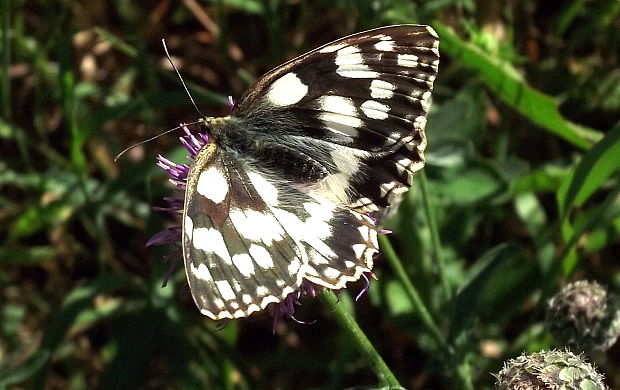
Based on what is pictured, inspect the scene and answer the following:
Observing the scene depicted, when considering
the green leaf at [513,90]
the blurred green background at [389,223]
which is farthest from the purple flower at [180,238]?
the green leaf at [513,90]

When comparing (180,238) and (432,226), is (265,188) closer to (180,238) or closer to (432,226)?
(180,238)

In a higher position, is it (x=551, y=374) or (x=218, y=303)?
(x=218, y=303)

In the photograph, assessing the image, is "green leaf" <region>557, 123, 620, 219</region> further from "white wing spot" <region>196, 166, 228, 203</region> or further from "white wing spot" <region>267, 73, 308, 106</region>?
"white wing spot" <region>196, 166, 228, 203</region>

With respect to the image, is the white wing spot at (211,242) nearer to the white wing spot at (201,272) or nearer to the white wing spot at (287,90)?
the white wing spot at (201,272)

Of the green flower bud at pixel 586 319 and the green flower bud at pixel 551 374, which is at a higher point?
the green flower bud at pixel 551 374

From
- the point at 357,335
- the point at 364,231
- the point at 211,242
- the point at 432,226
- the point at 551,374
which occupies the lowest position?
the point at 551,374

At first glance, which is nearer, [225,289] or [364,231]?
[225,289]

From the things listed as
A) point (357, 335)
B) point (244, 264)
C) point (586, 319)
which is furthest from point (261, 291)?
point (586, 319)
